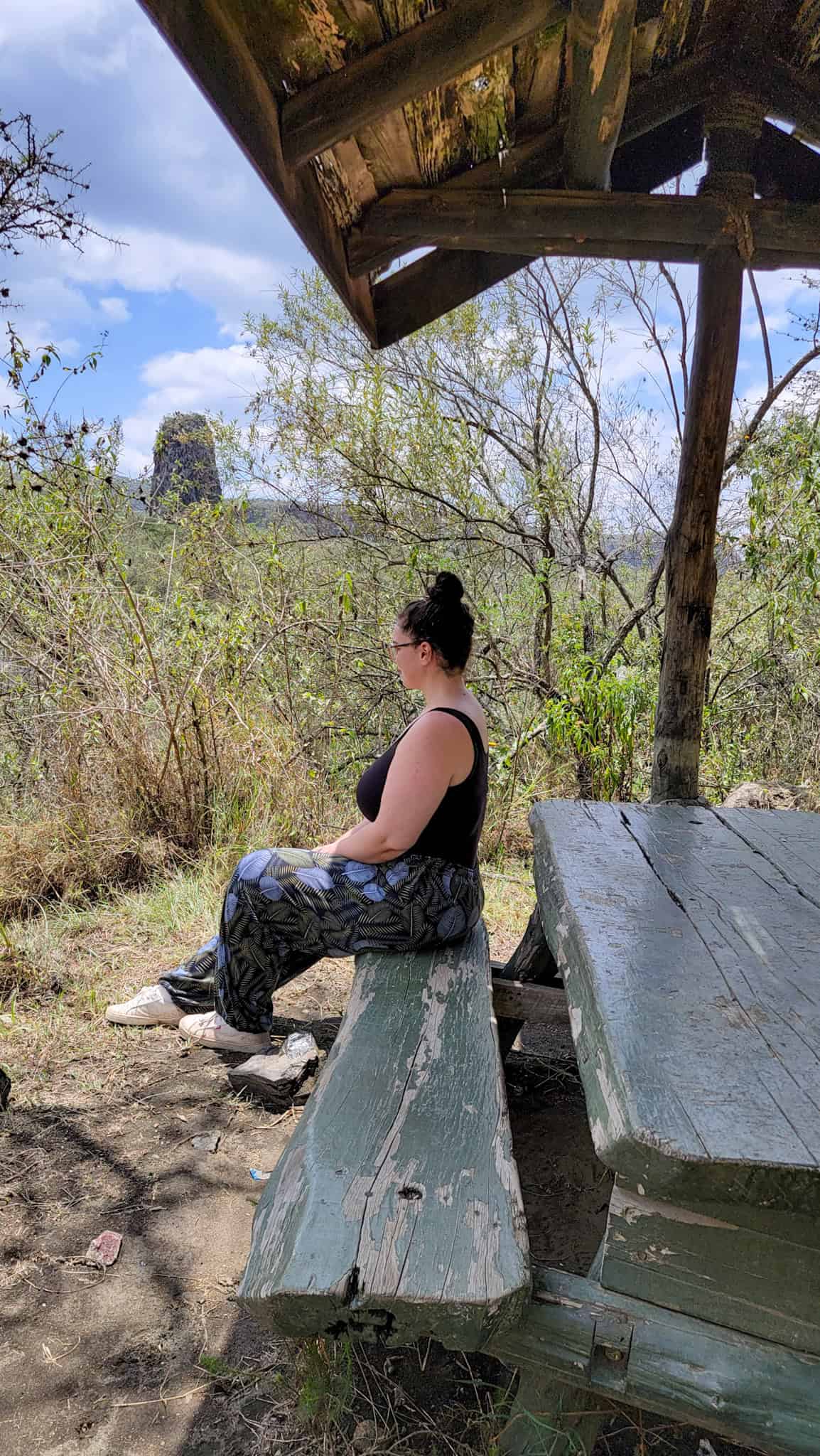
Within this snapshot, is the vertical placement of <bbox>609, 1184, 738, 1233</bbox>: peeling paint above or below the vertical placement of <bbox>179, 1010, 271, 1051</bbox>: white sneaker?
above

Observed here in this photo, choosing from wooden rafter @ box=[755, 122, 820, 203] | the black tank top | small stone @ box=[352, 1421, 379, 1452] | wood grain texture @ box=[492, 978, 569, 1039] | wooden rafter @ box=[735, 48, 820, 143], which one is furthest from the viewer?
wooden rafter @ box=[755, 122, 820, 203]

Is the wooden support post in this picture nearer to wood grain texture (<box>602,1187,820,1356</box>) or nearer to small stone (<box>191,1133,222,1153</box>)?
small stone (<box>191,1133,222,1153</box>)

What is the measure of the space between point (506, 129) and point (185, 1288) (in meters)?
3.59

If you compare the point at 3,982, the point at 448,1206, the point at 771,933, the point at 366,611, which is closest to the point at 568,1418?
the point at 448,1206

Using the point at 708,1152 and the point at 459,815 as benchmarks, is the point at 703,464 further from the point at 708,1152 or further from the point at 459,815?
the point at 708,1152

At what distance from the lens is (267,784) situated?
4.70m

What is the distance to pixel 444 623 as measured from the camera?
2586mm

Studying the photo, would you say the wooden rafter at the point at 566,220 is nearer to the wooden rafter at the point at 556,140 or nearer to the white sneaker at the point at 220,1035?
the wooden rafter at the point at 556,140

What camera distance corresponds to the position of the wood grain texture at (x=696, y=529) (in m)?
3.27

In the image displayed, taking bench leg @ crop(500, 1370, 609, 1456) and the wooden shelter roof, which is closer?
bench leg @ crop(500, 1370, 609, 1456)

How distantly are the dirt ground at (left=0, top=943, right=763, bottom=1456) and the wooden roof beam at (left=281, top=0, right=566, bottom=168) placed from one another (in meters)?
2.65

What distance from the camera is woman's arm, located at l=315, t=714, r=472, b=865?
94.6 inches

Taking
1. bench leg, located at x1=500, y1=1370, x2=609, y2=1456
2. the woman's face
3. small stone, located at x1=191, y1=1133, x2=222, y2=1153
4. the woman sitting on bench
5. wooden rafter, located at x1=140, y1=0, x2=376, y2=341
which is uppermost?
wooden rafter, located at x1=140, y1=0, x2=376, y2=341

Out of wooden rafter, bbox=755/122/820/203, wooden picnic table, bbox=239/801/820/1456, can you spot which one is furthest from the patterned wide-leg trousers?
wooden rafter, bbox=755/122/820/203
